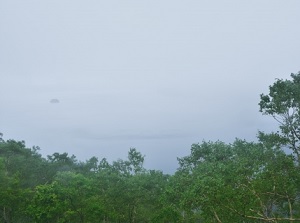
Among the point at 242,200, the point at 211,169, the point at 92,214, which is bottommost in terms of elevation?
the point at 92,214

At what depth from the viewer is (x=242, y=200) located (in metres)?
15.7

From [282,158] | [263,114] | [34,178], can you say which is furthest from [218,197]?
[34,178]

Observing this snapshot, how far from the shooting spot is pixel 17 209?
1110 inches

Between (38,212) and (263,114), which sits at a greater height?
(263,114)

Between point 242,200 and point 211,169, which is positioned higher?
point 211,169

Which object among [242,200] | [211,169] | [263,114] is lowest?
[242,200]

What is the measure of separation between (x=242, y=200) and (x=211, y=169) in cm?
1656

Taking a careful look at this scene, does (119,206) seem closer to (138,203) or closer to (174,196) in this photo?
(138,203)

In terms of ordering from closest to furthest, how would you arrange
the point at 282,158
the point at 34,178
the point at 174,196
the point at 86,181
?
the point at 282,158
the point at 174,196
the point at 86,181
the point at 34,178

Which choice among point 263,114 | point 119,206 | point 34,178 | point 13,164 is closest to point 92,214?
point 119,206

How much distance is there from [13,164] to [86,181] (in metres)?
20.4

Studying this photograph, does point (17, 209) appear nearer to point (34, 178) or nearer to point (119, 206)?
point (119, 206)

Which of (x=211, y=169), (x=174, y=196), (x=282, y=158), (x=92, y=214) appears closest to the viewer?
(x=282, y=158)

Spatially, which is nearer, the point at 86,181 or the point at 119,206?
the point at 119,206
